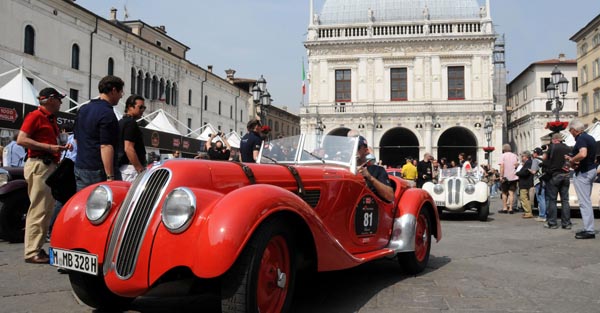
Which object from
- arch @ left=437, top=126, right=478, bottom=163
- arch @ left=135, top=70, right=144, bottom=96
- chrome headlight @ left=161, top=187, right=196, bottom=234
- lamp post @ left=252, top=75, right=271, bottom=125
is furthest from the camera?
arch @ left=437, top=126, right=478, bottom=163

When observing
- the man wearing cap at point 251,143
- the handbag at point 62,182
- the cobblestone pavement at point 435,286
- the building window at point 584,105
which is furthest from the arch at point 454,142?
the handbag at point 62,182

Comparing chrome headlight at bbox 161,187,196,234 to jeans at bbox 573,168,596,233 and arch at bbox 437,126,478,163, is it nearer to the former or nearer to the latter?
jeans at bbox 573,168,596,233

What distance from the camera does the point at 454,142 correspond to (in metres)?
45.2

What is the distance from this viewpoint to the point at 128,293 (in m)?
2.84

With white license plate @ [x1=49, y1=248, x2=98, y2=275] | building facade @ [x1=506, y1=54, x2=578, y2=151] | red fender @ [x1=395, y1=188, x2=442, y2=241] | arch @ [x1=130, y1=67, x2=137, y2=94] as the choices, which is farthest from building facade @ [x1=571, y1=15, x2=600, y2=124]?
white license plate @ [x1=49, y1=248, x2=98, y2=275]

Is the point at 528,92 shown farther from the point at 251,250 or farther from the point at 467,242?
the point at 251,250

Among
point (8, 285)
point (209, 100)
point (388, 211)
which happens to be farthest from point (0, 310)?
point (209, 100)

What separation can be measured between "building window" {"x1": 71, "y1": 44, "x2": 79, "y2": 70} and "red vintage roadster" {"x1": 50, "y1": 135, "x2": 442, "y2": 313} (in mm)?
28083

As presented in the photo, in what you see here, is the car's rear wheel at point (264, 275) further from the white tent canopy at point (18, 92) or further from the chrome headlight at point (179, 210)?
the white tent canopy at point (18, 92)

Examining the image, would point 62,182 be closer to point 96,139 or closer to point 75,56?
point 96,139

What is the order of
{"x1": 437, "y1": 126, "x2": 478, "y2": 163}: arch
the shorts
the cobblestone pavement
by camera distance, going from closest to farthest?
the cobblestone pavement → the shorts → {"x1": 437, "y1": 126, "x2": 478, "y2": 163}: arch

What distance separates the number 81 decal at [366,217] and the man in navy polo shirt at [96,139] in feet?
7.91

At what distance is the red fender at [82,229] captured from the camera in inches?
121

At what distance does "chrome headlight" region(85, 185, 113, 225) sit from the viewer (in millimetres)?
3141
